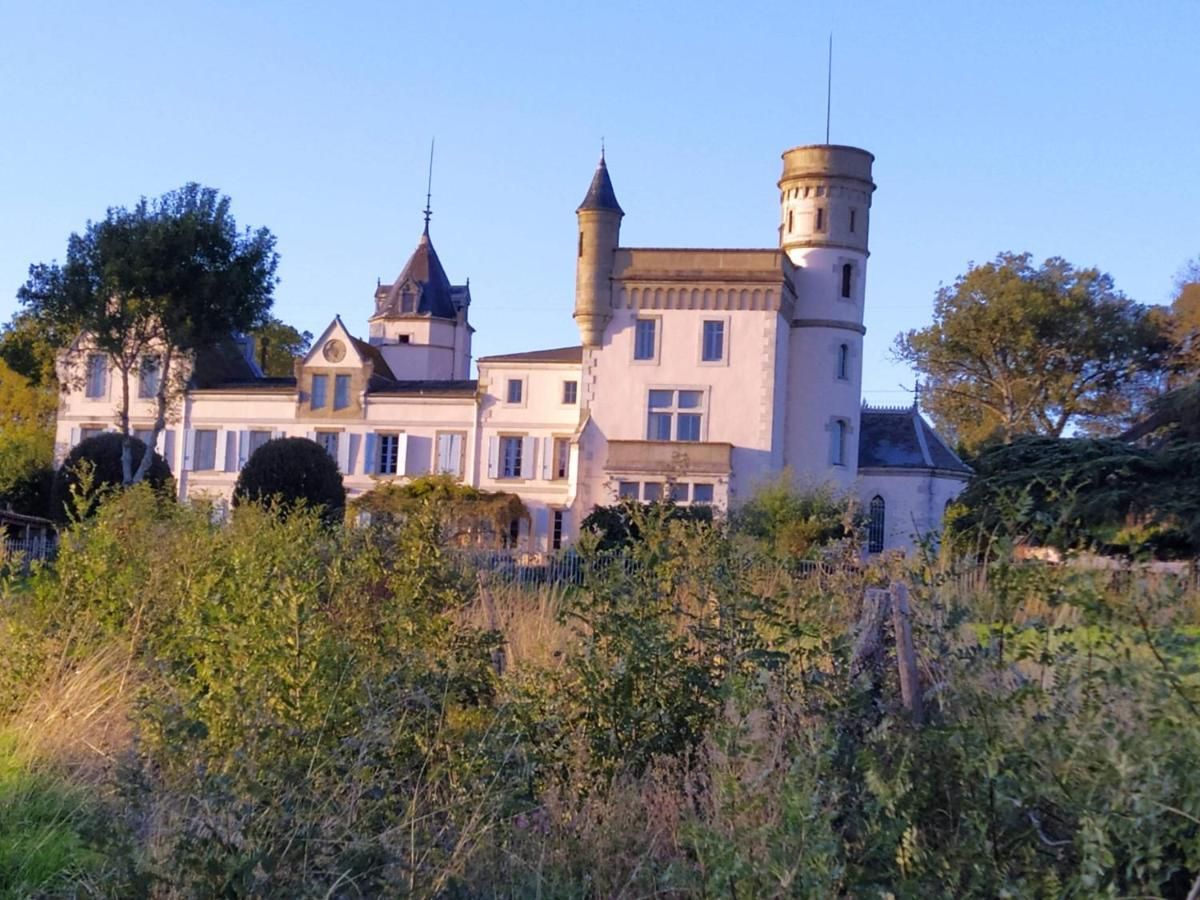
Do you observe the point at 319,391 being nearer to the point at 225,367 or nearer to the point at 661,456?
the point at 225,367

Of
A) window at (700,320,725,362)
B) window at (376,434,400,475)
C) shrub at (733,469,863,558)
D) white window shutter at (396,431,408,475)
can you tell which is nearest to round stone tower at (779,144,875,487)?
window at (700,320,725,362)

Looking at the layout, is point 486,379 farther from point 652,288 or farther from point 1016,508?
point 1016,508

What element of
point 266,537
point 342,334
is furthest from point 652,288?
point 266,537

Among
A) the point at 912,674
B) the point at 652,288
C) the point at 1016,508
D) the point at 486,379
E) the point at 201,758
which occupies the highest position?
the point at 652,288

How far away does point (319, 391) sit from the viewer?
52.0m

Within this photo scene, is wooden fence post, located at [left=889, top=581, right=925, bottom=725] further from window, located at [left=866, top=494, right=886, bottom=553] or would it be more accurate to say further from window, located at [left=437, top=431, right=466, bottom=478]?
window, located at [left=437, top=431, right=466, bottom=478]

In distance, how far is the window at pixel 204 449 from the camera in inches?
2074

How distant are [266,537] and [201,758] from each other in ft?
16.4


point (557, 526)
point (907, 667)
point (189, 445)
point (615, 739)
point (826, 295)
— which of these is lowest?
point (557, 526)

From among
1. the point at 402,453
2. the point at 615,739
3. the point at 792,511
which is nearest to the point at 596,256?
the point at 402,453

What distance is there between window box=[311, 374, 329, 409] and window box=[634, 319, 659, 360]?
11.5m

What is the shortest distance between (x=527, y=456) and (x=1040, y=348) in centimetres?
2153

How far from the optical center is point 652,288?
48531mm

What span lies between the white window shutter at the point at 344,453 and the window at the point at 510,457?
555 centimetres
